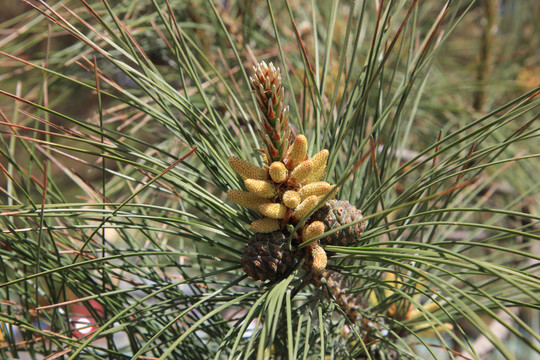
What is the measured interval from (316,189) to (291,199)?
29mm

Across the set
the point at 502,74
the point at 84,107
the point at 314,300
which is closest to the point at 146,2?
the point at 84,107

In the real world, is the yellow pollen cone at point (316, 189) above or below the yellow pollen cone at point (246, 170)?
below

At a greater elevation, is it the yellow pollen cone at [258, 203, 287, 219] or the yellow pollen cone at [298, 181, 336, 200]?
the yellow pollen cone at [298, 181, 336, 200]

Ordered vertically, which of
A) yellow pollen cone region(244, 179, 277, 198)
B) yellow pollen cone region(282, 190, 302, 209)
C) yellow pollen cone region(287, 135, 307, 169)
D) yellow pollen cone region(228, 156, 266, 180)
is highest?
yellow pollen cone region(287, 135, 307, 169)

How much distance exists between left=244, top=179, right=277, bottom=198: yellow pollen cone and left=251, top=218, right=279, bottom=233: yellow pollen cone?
0.03 m

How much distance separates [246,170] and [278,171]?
0.04 meters

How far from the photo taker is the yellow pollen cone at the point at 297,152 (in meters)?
0.49

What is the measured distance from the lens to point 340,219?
509mm

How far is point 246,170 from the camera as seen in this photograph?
505 millimetres

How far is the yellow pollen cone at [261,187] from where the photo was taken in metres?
0.49

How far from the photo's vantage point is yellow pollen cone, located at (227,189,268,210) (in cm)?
50

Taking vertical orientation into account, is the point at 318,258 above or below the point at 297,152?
below

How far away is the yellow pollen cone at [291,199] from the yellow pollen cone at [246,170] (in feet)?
0.12

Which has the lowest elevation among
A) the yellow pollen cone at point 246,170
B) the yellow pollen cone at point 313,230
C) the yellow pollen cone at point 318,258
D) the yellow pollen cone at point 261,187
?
the yellow pollen cone at point 318,258
